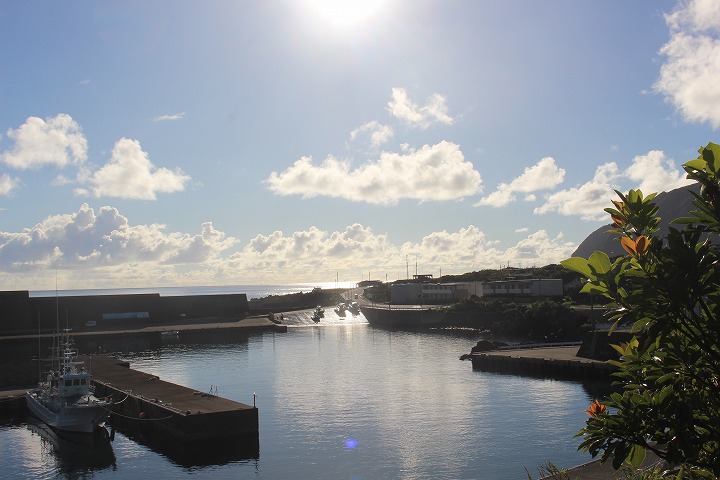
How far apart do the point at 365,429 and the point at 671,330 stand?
4332cm

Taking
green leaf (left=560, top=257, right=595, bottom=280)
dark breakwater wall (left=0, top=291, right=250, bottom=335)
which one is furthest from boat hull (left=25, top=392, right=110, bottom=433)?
dark breakwater wall (left=0, top=291, right=250, bottom=335)

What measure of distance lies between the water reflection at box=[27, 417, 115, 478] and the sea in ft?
0.44

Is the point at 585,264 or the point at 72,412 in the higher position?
the point at 585,264

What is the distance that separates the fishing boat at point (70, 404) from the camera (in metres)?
49.2

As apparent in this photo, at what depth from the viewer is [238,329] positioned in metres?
133

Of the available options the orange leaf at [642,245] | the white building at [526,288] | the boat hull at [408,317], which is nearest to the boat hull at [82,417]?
the orange leaf at [642,245]

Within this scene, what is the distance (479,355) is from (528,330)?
139 ft

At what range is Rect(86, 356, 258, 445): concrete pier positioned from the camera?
4541 centimetres

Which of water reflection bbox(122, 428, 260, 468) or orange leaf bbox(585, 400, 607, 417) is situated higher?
orange leaf bbox(585, 400, 607, 417)

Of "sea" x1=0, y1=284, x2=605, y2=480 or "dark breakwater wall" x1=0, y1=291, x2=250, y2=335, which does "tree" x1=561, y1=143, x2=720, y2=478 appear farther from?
"dark breakwater wall" x1=0, y1=291, x2=250, y2=335

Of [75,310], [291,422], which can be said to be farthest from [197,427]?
[75,310]

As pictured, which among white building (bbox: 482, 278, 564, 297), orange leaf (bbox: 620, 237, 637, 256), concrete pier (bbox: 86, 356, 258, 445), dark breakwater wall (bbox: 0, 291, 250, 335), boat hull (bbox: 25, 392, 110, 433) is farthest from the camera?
white building (bbox: 482, 278, 564, 297)

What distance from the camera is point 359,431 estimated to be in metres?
47.1

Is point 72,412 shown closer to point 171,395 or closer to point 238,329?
point 171,395
